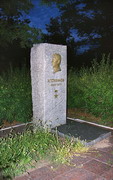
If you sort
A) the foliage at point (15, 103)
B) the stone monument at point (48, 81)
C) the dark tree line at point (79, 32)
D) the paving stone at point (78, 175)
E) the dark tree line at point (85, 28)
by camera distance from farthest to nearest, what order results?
1. the dark tree line at point (85, 28)
2. the dark tree line at point (79, 32)
3. the foliage at point (15, 103)
4. the stone monument at point (48, 81)
5. the paving stone at point (78, 175)

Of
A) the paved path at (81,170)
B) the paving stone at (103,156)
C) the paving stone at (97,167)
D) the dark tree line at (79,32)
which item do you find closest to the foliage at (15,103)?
the paved path at (81,170)

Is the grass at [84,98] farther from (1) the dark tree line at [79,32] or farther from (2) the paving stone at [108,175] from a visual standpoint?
(1) the dark tree line at [79,32]

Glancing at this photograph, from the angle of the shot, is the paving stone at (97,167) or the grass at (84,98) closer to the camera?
the paving stone at (97,167)

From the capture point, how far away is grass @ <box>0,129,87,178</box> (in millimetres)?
2968

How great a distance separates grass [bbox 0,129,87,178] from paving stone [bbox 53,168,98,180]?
32 centimetres

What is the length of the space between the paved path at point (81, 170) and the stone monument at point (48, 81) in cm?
156

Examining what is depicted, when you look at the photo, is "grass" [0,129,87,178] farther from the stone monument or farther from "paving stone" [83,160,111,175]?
the stone monument

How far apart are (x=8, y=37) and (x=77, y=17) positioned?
40.7ft

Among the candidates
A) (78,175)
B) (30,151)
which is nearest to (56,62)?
(30,151)

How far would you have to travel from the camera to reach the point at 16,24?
8.39 meters

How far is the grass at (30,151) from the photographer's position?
2.97 m

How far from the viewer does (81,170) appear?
2992mm

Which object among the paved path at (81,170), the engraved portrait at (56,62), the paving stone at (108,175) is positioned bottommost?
the paving stone at (108,175)

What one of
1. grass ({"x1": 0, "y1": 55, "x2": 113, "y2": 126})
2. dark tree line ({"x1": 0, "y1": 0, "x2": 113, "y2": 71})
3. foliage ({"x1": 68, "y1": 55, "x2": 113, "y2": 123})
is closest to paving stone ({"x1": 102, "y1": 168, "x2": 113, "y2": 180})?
grass ({"x1": 0, "y1": 55, "x2": 113, "y2": 126})
